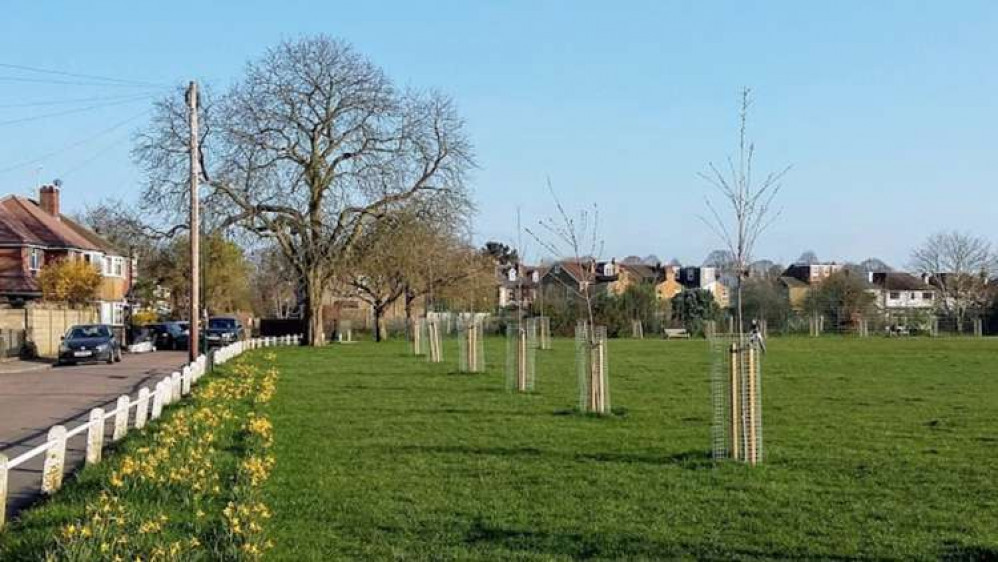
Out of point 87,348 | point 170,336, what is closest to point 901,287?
point 170,336

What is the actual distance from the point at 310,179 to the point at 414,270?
12.5m

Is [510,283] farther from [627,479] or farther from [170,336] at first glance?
[627,479]

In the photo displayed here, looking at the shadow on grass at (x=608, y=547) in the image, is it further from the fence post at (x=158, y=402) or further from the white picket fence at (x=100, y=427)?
the fence post at (x=158, y=402)

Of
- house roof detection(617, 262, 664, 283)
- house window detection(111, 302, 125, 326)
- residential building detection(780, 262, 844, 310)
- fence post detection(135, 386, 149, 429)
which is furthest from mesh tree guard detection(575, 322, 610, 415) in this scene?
house roof detection(617, 262, 664, 283)

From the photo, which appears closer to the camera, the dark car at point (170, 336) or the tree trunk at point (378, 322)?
the dark car at point (170, 336)

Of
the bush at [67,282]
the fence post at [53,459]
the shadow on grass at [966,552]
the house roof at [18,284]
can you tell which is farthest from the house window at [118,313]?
the shadow on grass at [966,552]

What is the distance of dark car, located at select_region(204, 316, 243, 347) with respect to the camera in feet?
192

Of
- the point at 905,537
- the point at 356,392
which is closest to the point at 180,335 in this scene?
the point at 356,392

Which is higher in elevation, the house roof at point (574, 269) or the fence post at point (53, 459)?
the house roof at point (574, 269)

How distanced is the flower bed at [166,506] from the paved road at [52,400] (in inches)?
35.2

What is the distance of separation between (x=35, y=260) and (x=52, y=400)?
39.6 m

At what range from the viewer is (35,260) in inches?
2463

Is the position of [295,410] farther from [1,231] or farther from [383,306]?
[383,306]

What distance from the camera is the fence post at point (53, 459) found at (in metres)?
11.9
